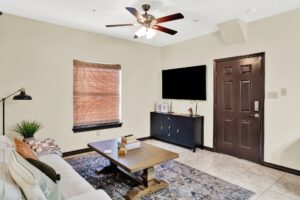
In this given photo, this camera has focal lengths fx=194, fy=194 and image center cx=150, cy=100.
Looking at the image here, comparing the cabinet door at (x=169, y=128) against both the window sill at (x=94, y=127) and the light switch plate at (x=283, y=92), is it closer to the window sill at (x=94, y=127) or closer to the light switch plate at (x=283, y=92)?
the window sill at (x=94, y=127)

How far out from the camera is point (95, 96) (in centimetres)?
429

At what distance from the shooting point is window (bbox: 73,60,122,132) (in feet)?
13.3

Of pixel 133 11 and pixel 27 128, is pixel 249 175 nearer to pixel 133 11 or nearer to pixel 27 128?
pixel 133 11

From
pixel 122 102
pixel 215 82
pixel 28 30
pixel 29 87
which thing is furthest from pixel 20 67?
pixel 215 82

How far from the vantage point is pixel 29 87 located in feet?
11.4

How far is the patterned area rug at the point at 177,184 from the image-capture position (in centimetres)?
243

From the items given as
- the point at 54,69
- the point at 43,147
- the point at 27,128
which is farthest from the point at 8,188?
the point at 54,69

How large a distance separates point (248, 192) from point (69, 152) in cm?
321

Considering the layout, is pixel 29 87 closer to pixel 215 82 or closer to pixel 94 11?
pixel 94 11

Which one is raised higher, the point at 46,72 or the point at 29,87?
the point at 46,72

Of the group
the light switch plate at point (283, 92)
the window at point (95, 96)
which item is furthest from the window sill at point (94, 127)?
the light switch plate at point (283, 92)

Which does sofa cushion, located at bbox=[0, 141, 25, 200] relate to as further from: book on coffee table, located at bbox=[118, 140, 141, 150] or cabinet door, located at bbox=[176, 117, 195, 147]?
cabinet door, located at bbox=[176, 117, 195, 147]

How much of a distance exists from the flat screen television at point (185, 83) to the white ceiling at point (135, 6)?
1.06 meters

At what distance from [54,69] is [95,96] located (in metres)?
0.99
